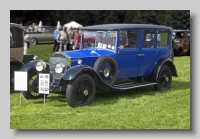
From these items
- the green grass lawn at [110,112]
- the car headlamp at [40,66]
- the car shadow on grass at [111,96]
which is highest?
the car headlamp at [40,66]

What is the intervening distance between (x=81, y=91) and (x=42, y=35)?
676 inches

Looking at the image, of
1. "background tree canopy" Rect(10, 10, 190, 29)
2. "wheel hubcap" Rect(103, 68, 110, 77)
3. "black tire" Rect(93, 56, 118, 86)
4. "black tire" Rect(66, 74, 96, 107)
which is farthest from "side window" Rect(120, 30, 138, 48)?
"black tire" Rect(66, 74, 96, 107)

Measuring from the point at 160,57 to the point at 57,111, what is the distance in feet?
10.8

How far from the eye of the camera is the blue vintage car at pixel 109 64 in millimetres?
6680

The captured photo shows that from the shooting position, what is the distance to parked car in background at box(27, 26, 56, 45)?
22.5 metres

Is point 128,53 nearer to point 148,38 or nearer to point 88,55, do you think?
point 148,38

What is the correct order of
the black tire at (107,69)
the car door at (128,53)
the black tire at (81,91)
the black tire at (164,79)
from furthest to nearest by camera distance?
1. the black tire at (164,79)
2. the car door at (128,53)
3. the black tire at (107,69)
4. the black tire at (81,91)

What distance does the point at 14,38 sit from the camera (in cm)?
879

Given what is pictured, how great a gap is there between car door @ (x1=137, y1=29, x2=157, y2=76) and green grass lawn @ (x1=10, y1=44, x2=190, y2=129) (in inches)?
23.1

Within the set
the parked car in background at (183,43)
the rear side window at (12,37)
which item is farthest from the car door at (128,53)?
the parked car in background at (183,43)

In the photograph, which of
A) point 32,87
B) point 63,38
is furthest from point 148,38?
point 63,38

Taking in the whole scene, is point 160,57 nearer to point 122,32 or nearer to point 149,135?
point 122,32

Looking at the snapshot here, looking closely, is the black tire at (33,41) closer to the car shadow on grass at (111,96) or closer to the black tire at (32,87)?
Result: the car shadow on grass at (111,96)

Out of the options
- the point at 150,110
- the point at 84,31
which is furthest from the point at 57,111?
the point at 84,31
